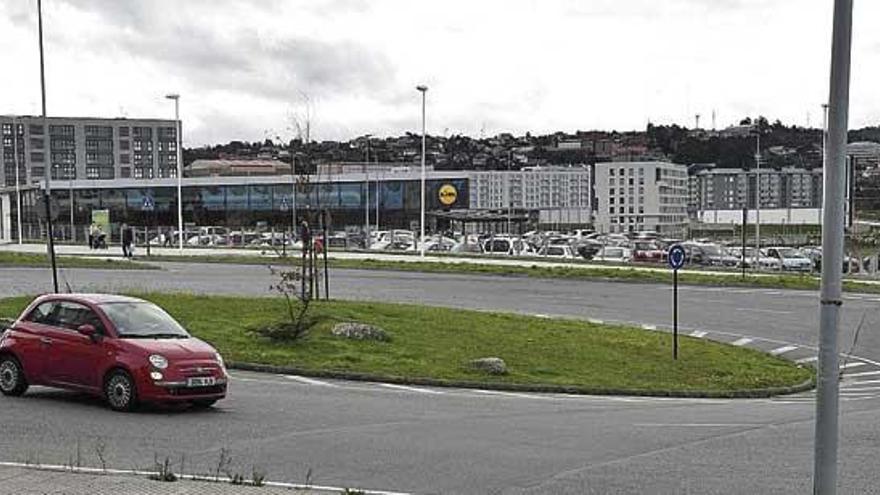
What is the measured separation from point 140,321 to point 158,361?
127 cm

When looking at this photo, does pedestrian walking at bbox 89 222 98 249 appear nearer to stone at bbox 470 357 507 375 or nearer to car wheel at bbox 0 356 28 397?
stone at bbox 470 357 507 375

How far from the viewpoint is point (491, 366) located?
22.5 meters

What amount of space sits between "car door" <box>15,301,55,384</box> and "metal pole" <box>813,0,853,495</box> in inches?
484

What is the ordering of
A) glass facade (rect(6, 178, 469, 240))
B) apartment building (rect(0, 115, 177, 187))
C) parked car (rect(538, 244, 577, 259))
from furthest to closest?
apartment building (rect(0, 115, 177, 187)), glass facade (rect(6, 178, 469, 240)), parked car (rect(538, 244, 577, 259))

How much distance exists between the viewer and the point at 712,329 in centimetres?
3197

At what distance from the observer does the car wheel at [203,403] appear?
15242 mm

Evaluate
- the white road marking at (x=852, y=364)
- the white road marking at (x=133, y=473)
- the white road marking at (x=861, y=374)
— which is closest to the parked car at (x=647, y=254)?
the white road marking at (x=852, y=364)

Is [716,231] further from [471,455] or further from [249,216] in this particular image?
[471,455]

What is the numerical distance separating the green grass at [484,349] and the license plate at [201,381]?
6.80 m

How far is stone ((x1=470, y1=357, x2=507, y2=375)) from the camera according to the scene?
22.4 m

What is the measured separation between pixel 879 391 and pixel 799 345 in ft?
23.2

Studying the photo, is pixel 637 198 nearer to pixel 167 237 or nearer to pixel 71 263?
pixel 167 237

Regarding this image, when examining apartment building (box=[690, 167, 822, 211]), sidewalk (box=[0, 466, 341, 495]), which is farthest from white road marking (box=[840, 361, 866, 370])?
apartment building (box=[690, 167, 822, 211])

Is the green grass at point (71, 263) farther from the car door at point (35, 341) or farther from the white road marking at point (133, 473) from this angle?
the white road marking at point (133, 473)
